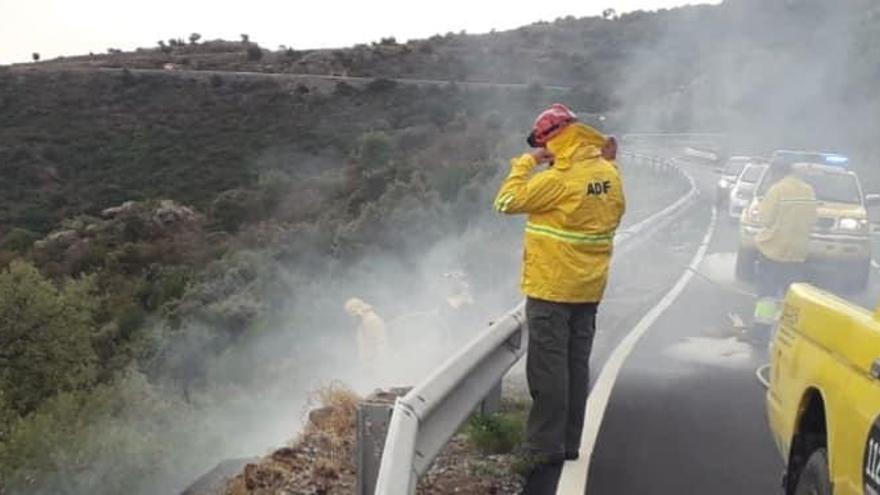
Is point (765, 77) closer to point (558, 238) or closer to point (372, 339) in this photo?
point (372, 339)

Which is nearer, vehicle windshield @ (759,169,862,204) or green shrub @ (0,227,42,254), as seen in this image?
vehicle windshield @ (759,169,862,204)

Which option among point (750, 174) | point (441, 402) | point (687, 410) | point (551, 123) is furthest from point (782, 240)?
point (750, 174)

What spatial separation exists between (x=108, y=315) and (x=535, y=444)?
19.4m

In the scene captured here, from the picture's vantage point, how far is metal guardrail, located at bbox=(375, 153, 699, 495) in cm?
427

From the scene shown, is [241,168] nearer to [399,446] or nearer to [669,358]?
[669,358]

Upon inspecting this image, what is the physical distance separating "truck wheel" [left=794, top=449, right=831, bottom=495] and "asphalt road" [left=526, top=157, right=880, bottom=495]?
65.0 inches

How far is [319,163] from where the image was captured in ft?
163

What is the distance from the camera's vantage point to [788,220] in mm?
10641

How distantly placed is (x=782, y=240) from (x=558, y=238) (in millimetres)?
5238

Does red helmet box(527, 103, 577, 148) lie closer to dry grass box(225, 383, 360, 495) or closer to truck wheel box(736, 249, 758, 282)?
dry grass box(225, 383, 360, 495)

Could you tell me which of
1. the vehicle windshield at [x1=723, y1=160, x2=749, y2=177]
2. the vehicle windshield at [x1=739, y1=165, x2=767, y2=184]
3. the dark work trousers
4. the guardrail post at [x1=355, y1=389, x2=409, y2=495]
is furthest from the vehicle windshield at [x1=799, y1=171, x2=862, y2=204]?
the vehicle windshield at [x1=723, y1=160, x2=749, y2=177]

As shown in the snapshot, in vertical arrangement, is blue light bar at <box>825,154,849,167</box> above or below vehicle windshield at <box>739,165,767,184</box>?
above

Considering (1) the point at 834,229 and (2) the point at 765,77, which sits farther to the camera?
(2) the point at 765,77

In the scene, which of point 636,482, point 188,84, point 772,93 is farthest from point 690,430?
point 188,84
